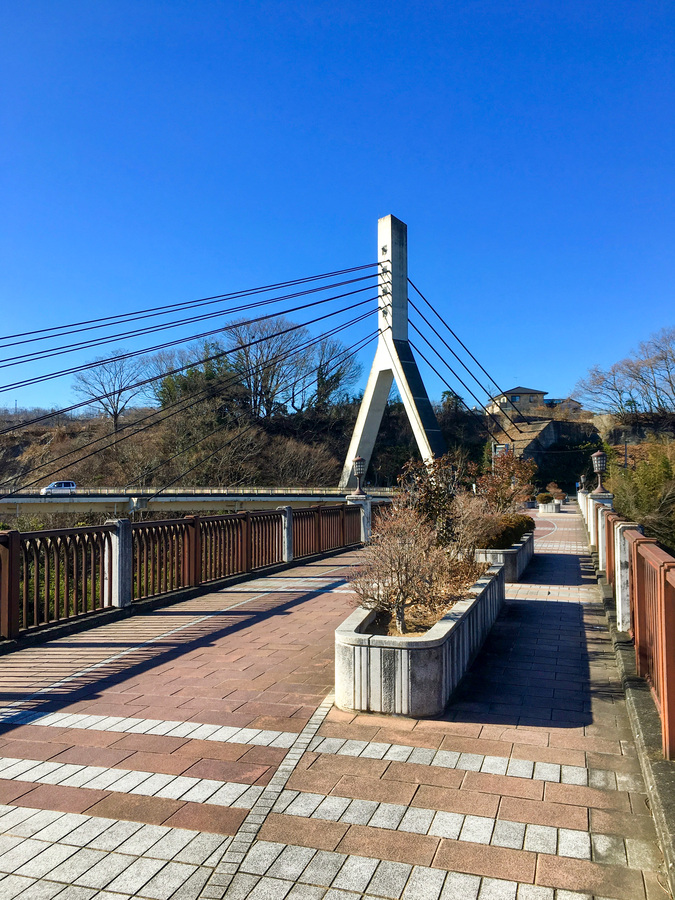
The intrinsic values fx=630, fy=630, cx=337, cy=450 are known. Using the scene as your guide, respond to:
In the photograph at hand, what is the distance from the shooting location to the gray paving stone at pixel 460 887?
7.40 feet

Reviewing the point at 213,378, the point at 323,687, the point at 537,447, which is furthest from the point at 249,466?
the point at 323,687

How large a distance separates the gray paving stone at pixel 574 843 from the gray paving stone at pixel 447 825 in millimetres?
411

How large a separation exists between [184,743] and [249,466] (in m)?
44.9

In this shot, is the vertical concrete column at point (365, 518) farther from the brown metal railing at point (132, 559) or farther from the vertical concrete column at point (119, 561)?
the vertical concrete column at point (119, 561)

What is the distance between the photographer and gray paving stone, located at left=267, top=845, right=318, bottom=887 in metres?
2.41

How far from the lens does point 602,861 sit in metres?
2.46

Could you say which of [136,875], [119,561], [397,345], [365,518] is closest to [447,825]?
[136,875]

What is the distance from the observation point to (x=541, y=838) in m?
2.62

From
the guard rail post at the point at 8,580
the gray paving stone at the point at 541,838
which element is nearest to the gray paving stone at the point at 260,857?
the gray paving stone at the point at 541,838

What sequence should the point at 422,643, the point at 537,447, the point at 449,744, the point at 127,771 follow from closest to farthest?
the point at 127,771, the point at 449,744, the point at 422,643, the point at 537,447

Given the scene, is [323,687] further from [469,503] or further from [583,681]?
[469,503]

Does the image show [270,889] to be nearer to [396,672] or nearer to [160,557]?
[396,672]

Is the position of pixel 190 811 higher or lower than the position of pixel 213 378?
lower

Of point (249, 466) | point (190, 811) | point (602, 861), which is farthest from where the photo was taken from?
point (249, 466)
